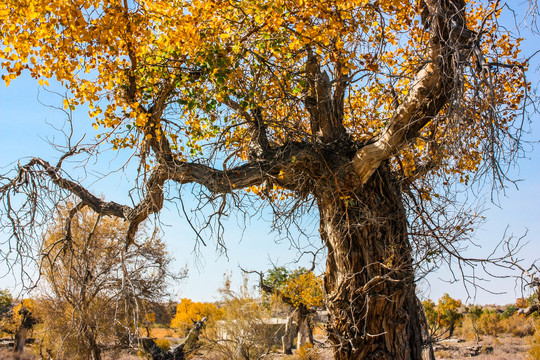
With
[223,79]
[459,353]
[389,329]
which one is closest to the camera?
[223,79]

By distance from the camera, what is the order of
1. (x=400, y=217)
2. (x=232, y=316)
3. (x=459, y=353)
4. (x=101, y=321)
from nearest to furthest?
(x=400, y=217) < (x=101, y=321) < (x=232, y=316) < (x=459, y=353)

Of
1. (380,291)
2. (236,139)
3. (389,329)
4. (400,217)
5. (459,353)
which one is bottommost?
(459,353)

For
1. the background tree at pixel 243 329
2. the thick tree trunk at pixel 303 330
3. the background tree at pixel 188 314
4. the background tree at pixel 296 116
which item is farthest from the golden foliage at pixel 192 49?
the background tree at pixel 188 314

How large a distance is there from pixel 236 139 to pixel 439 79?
265 centimetres

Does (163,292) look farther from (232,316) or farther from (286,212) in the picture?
(286,212)

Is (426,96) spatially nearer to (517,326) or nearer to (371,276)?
(371,276)

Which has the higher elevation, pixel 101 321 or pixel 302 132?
pixel 302 132

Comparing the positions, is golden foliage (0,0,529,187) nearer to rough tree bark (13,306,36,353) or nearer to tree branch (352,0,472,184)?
tree branch (352,0,472,184)

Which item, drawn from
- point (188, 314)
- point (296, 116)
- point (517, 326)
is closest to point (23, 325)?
point (188, 314)

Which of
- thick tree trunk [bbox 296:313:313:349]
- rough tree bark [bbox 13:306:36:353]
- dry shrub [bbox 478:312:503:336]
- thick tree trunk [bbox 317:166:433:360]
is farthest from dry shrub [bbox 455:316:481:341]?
rough tree bark [bbox 13:306:36:353]

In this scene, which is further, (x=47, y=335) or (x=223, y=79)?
(x=47, y=335)

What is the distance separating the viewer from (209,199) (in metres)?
5.05

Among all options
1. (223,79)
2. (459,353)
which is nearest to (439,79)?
(223,79)

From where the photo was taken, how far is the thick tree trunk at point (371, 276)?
15.7ft
